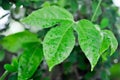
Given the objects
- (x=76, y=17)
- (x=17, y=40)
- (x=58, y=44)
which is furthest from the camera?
(x=76, y=17)

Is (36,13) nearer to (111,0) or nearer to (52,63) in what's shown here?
(52,63)

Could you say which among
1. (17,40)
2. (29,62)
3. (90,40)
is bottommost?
(17,40)

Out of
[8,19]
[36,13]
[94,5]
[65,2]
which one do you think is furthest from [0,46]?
[36,13]

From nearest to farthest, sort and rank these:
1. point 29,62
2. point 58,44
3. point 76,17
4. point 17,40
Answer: point 58,44 → point 29,62 → point 17,40 → point 76,17

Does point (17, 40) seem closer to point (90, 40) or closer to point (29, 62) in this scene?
point (29, 62)

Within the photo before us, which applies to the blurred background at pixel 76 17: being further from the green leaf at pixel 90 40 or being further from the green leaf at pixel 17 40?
the green leaf at pixel 90 40

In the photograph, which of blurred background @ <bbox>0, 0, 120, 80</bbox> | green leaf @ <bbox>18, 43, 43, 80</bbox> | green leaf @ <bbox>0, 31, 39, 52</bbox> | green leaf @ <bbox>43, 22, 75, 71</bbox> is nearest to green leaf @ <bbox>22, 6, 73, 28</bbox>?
green leaf @ <bbox>43, 22, 75, 71</bbox>

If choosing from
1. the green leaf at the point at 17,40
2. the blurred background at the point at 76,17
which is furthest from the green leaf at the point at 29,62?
the green leaf at the point at 17,40

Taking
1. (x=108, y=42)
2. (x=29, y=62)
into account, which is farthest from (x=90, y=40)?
(x=29, y=62)
